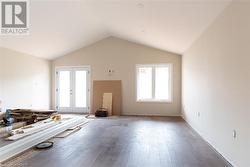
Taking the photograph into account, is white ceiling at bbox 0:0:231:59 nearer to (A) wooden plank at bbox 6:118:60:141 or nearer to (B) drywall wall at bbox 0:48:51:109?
(B) drywall wall at bbox 0:48:51:109

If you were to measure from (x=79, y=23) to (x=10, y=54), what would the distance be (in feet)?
8.26

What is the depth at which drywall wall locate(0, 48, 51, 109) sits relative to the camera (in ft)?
19.9

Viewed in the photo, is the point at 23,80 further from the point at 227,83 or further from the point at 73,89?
the point at 227,83

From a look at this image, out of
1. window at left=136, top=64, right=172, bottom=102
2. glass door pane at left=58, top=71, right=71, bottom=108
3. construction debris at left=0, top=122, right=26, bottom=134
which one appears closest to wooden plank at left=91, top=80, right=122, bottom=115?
window at left=136, top=64, right=172, bottom=102

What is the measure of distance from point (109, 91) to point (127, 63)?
138 centimetres

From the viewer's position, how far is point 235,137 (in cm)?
274

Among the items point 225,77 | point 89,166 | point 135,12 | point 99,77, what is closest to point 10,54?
point 99,77

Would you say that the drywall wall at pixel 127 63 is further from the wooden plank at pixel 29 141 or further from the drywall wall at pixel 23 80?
the wooden plank at pixel 29 141

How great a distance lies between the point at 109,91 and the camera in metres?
8.06

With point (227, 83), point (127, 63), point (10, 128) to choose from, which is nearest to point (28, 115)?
point (10, 128)

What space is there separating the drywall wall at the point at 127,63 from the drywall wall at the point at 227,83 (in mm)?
3084

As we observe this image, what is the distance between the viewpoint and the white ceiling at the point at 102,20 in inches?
140

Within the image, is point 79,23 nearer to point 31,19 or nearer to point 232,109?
point 31,19

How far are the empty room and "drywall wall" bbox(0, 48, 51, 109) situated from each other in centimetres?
3
